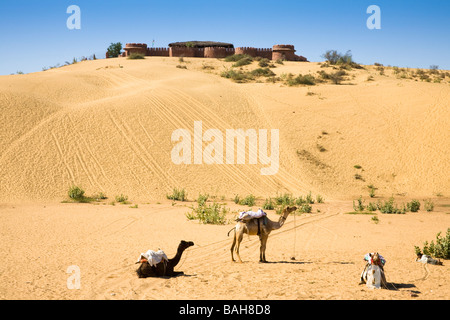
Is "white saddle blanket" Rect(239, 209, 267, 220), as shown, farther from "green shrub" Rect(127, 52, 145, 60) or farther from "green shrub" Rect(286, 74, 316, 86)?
"green shrub" Rect(127, 52, 145, 60)

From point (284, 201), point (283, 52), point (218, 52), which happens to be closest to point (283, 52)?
point (283, 52)

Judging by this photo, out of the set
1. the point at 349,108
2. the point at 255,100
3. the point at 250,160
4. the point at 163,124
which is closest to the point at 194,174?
Answer: the point at 250,160

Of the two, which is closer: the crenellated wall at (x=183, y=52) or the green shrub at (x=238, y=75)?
the green shrub at (x=238, y=75)

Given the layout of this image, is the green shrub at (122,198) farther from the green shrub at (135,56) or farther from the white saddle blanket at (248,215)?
the green shrub at (135,56)

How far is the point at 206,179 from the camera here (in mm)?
22766

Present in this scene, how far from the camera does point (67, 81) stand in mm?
34219

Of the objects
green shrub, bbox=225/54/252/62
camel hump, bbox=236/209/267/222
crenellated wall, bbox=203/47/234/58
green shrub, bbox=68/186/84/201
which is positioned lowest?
green shrub, bbox=68/186/84/201

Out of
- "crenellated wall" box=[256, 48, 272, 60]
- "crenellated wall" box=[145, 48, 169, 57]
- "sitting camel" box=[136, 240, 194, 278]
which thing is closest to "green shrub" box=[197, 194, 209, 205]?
"sitting camel" box=[136, 240, 194, 278]

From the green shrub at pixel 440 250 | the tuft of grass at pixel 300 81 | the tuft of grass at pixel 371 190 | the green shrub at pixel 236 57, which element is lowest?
the tuft of grass at pixel 371 190

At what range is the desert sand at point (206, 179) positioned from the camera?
8789 millimetres

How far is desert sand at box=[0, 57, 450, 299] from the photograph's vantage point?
28.8ft

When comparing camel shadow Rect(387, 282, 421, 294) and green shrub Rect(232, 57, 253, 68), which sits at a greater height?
green shrub Rect(232, 57, 253, 68)

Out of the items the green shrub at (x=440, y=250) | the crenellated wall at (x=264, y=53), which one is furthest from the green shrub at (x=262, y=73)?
the green shrub at (x=440, y=250)
